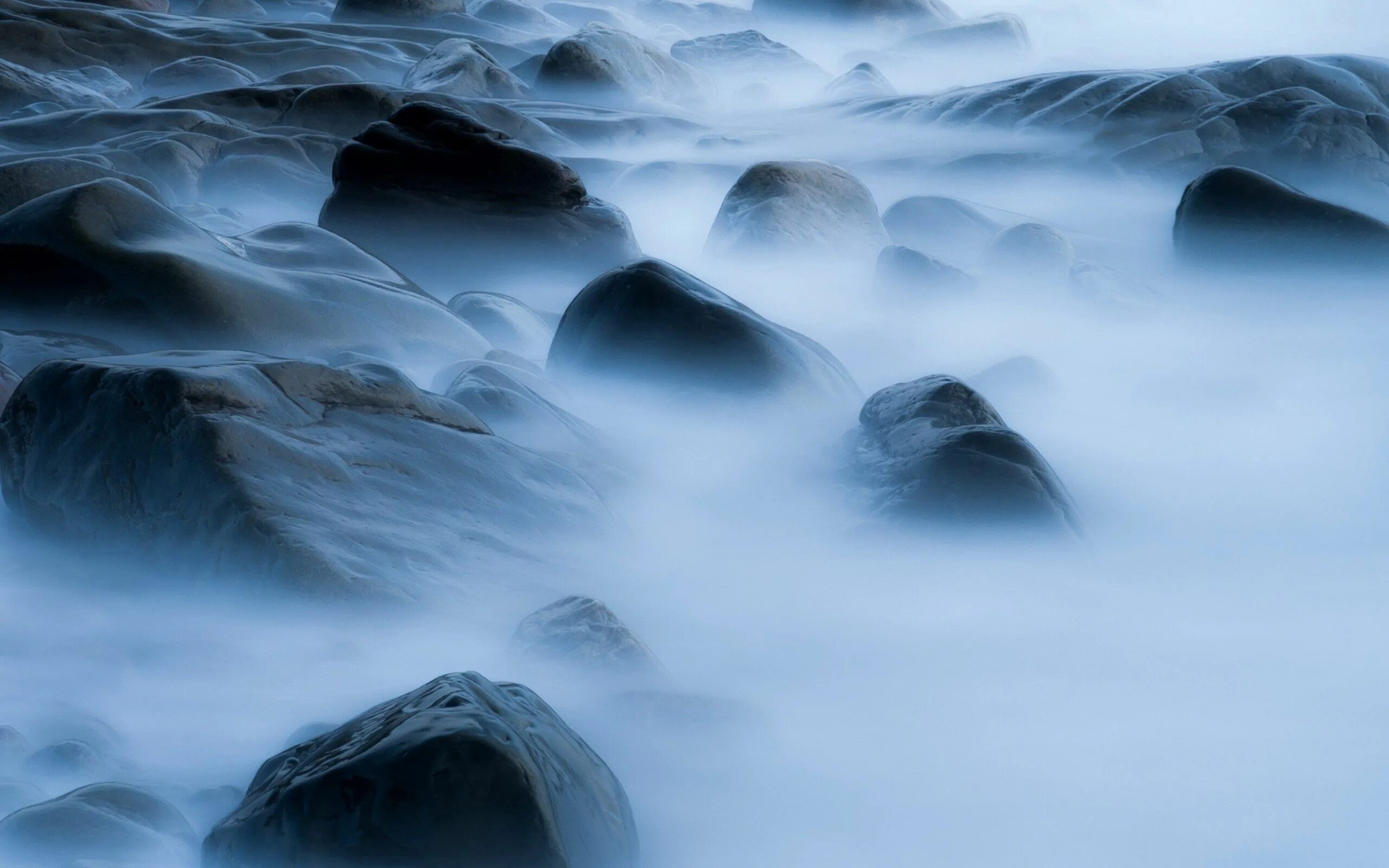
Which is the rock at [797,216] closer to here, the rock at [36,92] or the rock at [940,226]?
the rock at [940,226]

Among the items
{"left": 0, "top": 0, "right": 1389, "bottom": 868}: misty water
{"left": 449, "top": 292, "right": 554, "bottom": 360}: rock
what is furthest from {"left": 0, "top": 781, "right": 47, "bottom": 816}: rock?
{"left": 449, "top": 292, "right": 554, "bottom": 360}: rock

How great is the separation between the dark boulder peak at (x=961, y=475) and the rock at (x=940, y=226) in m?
2.57

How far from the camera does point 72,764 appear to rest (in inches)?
72.4

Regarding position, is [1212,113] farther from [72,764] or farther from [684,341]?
[72,764]

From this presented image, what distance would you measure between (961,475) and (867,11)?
11216 millimetres

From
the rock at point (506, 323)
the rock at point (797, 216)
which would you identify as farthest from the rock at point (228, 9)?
the rock at point (506, 323)

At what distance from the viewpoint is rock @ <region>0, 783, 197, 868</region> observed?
1.60 metres

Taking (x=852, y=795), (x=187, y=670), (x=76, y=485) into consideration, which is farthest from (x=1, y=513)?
(x=852, y=795)

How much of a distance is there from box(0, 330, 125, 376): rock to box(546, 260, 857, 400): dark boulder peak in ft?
4.00

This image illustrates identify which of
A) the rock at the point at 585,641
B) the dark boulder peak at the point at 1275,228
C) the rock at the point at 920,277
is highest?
the dark boulder peak at the point at 1275,228

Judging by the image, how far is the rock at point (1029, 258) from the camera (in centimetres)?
504

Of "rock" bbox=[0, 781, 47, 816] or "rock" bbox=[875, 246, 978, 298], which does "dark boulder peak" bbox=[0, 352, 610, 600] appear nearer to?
"rock" bbox=[0, 781, 47, 816]

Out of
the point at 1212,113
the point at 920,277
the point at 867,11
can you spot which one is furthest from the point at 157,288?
the point at 867,11

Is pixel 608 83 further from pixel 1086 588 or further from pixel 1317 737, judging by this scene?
pixel 1317 737
